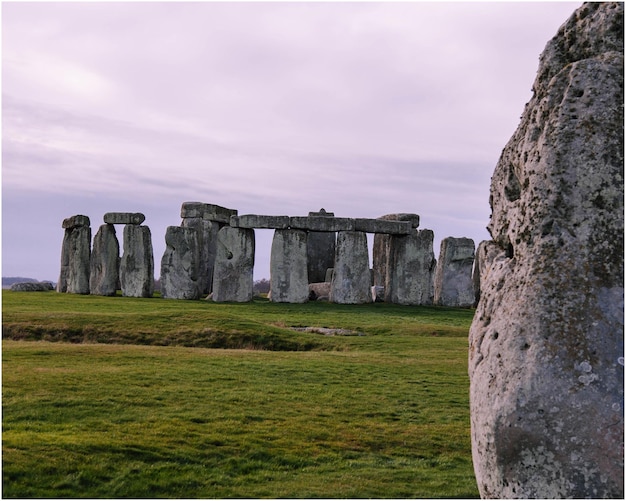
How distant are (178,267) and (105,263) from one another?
3567mm

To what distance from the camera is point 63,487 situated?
35.2 feet

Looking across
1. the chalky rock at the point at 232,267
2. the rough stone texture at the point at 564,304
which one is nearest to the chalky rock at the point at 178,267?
the chalky rock at the point at 232,267

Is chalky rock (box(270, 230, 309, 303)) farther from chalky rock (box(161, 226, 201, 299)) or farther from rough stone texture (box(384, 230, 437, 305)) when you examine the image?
rough stone texture (box(384, 230, 437, 305))

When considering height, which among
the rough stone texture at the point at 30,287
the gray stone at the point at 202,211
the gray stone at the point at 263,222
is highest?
the gray stone at the point at 202,211

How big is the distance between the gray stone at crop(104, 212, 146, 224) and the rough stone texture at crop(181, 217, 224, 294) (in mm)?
2182

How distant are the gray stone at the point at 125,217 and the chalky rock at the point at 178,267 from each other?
1.49m

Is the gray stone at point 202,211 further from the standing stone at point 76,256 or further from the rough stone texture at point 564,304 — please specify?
the rough stone texture at point 564,304

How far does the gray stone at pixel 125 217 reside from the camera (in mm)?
38969

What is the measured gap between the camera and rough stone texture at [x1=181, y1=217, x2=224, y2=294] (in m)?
41.1

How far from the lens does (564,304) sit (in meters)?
5.25

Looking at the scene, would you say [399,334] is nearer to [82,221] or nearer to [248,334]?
[248,334]

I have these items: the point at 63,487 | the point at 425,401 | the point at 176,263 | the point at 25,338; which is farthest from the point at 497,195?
the point at 176,263

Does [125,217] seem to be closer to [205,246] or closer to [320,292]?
[205,246]

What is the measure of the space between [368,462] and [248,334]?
1227cm
